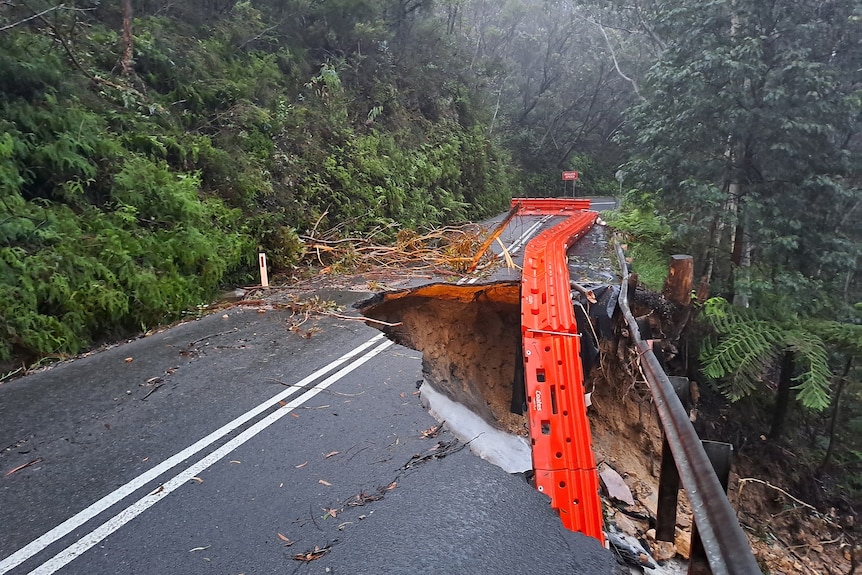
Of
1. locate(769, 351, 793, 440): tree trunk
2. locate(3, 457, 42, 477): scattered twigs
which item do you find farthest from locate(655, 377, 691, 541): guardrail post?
locate(769, 351, 793, 440): tree trunk

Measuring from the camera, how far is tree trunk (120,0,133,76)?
9.68 metres

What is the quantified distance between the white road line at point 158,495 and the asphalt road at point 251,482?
1cm

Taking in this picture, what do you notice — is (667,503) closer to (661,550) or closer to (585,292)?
(661,550)

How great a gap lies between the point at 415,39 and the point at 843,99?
1501 cm

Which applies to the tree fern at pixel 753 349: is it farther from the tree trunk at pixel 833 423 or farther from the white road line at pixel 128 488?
the white road line at pixel 128 488

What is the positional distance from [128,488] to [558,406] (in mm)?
3626

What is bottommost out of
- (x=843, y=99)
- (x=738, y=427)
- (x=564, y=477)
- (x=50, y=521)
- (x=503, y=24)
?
(x=738, y=427)

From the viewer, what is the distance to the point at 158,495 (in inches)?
137

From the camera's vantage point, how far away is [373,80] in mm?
16844

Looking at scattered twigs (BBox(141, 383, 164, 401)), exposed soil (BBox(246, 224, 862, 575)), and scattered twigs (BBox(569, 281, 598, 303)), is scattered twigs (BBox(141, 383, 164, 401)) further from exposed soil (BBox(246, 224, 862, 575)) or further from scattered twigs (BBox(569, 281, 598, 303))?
scattered twigs (BBox(569, 281, 598, 303))

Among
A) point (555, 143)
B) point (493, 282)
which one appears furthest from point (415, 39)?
point (555, 143)

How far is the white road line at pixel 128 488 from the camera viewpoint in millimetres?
2955

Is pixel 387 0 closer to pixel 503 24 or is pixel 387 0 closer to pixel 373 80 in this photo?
pixel 373 80

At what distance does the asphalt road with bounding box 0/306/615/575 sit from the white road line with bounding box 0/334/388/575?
0.01 m
